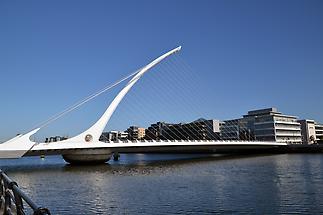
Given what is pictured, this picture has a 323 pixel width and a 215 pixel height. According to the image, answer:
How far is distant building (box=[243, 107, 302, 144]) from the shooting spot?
94375 mm

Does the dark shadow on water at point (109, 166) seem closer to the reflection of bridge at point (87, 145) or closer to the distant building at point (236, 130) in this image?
the reflection of bridge at point (87, 145)

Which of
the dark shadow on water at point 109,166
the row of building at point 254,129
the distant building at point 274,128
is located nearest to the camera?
the dark shadow on water at point 109,166

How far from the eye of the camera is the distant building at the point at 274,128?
94375 mm

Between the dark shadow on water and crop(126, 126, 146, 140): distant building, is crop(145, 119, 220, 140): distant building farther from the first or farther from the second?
the dark shadow on water

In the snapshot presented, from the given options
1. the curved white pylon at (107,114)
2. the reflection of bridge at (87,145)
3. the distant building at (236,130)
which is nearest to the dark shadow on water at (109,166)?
the reflection of bridge at (87,145)

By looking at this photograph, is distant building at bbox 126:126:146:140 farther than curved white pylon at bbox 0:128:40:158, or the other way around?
distant building at bbox 126:126:146:140

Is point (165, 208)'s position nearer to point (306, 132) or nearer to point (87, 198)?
point (87, 198)

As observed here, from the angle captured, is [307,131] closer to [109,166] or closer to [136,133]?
[136,133]

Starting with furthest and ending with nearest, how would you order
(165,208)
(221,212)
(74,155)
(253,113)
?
(253,113) < (74,155) < (165,208) < (221,212)

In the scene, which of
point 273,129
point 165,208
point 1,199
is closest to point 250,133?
point 273,129

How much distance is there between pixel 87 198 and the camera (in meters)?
16.6

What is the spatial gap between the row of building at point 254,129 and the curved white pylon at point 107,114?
3554cm

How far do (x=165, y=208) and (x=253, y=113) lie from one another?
4134 inches

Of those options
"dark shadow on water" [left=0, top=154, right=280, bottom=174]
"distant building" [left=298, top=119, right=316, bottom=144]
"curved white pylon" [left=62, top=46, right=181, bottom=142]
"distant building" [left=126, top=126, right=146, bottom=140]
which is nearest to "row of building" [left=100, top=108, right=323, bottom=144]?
"distant building" [left=298, top=119, right=316, bottom=144]
